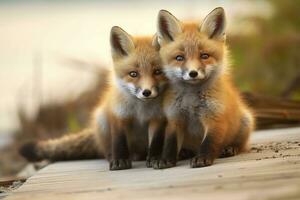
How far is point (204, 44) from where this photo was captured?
4656 millimetres

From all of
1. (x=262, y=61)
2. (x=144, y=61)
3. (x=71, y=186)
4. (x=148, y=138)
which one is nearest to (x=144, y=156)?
(x=148, y=138)

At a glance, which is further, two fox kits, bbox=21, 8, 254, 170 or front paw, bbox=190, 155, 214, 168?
two fox kits, bbox=21, 8, 254, 170

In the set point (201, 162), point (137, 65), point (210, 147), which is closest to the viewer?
point (201, 162)

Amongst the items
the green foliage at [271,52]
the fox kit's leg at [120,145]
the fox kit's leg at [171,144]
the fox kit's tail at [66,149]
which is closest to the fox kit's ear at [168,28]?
the fox kit's leg at [171,144]

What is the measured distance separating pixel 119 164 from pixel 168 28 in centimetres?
101

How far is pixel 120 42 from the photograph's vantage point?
16.9 feet

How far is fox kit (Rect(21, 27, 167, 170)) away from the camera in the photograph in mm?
4809

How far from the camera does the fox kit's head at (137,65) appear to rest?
4.75m

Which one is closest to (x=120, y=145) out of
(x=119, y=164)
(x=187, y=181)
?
(x=119, y=164)

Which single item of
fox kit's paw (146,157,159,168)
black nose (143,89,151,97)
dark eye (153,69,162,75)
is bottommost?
fox kit's paw (146,157,159,168)

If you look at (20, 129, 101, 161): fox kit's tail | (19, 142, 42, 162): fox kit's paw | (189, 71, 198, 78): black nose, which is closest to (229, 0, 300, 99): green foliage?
(20, 129, 101, 161): fox kit's tail

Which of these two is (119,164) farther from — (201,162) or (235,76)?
(235,76)

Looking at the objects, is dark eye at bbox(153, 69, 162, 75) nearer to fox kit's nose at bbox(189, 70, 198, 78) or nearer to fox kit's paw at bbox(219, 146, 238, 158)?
fox kit's nose at bbox(189, 70, 198, 78)

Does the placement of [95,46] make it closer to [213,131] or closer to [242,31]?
[242,31]
